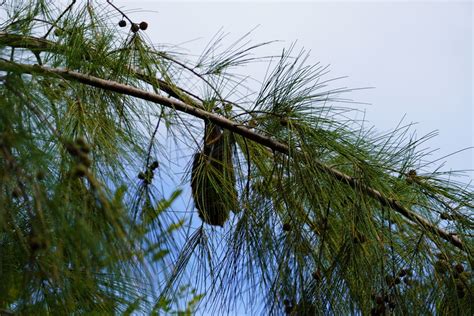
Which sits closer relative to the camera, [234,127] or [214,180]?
[234,127]

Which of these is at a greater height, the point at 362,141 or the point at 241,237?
the point at 362,141

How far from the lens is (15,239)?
1.49 m

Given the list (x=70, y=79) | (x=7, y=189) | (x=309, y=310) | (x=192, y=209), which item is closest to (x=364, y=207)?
(x=309, y=310)

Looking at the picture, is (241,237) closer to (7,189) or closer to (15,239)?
(15,239)

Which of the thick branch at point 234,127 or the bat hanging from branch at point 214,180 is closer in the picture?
the thick branch at point 234,127

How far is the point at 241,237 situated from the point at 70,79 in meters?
0.53

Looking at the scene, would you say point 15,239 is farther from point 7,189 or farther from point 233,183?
point 233,183

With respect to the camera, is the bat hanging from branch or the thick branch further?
the bat hanging from branch

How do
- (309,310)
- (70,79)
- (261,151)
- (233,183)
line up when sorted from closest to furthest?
(70,79)
(309,310)
(233,183)
(261,151)

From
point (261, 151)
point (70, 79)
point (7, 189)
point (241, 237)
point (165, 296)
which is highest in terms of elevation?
point (261, 151)

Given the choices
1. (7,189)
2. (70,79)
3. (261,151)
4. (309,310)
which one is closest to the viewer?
(7,189)

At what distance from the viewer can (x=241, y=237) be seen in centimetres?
186

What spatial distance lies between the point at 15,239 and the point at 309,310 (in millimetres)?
638

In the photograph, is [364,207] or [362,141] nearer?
[364,207]
